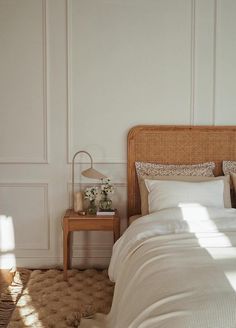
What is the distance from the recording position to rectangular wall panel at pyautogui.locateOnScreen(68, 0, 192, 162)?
127 inches

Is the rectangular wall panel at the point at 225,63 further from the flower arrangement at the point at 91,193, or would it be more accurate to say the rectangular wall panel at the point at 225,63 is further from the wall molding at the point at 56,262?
the wall molding at the point at 56,262

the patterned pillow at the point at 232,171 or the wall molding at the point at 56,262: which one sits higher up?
the patterned pillow at the point at 232,171

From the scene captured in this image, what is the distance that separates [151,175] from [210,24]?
1.52 metres

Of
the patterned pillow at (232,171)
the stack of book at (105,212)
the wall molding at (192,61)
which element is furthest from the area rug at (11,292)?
the wall molding at (192,61)

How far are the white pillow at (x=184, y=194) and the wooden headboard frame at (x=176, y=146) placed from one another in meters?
0.45

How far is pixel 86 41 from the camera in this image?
10.7 feet

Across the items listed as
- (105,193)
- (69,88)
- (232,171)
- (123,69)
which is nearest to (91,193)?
(105,193)

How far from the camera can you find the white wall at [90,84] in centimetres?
323

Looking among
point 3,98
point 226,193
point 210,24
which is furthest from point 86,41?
point 226,193

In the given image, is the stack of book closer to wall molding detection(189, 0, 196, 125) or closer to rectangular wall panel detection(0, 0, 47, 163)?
rectangular wall panel detection(0, 0, 47, 163)

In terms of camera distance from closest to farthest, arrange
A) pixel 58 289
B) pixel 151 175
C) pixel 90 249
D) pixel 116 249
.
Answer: pixel 116 249, pixel 58 289, pixel 151 175, pixel 90 249

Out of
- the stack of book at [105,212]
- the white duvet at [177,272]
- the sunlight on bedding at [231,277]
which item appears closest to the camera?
the white duvet at [177,272]

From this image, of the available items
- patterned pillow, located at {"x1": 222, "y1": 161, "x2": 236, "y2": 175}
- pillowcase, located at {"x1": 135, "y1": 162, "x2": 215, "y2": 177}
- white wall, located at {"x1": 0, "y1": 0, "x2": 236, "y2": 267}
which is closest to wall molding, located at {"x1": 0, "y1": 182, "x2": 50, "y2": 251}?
white wall, located at {"x1": 0, "y1": 0, "x2": 236, "y2": 267}

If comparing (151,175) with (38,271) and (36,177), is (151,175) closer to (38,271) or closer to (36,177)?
(36,177)
